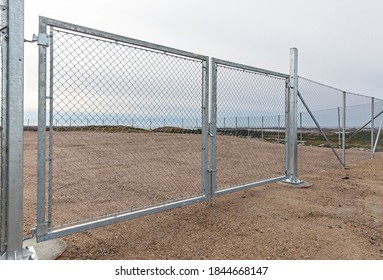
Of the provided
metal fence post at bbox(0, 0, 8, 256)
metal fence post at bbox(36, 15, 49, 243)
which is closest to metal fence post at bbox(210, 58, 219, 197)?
metal fence post at bbox(36, 15, 49, 243)

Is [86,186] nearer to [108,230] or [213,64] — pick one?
[108,230]

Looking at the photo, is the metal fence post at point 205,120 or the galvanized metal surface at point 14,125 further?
the metal fence post at point 205,120

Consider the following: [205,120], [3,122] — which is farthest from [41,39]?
[205,120]

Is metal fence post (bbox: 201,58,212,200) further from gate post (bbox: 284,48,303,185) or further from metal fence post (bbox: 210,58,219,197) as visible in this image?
gate post (bbox: 284,48,303,185)

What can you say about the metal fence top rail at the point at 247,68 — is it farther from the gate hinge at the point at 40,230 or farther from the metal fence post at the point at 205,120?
the gate hinge at the point at 40,230

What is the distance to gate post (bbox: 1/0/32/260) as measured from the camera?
2.26m

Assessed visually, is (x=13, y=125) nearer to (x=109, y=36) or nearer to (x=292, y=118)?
→ (x=109, y=36)

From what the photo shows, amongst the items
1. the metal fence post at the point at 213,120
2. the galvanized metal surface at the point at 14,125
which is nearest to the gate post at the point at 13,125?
the galvanized metal surface at the point at 14,125

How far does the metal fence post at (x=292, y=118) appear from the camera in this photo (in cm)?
563

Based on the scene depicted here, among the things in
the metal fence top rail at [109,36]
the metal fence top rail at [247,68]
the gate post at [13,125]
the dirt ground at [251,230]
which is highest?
the metal fence top rail at [247,68]

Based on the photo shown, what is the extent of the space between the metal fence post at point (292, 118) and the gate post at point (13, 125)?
16.0ft

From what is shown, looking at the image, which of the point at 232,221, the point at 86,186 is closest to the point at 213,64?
the point at 232,221

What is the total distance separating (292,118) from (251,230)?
3.11m

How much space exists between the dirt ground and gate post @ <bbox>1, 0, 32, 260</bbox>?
649 millimetres
